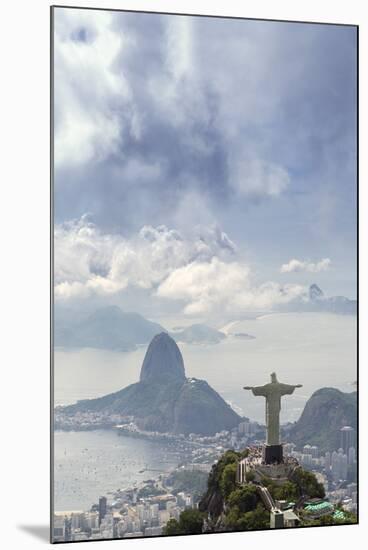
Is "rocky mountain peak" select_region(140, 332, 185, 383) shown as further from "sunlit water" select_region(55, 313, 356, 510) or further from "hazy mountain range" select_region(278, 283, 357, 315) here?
"hazy mountain range" select_region(278, 283, 357, 315)

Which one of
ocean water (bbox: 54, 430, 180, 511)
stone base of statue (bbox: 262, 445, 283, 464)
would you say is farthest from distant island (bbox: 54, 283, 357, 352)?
stone base of statue (bbox: 262, 445, 283, 464)

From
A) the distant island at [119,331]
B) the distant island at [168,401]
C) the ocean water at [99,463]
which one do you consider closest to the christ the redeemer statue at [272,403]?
the distant island at [168,401]

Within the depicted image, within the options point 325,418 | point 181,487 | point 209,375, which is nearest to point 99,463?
point 181,487

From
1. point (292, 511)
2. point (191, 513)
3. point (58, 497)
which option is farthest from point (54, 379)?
point (292, 511)

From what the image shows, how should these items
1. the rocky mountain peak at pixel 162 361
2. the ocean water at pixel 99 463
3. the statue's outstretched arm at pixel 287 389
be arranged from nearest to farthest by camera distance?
the ocean water at pixel 99 463 < the rocky mountain peak at pixel 162 361 < the statue's outstretched arm at pixel 287 389

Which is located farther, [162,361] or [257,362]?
[257,362]

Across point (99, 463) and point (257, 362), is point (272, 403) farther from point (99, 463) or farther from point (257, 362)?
point (99, 463)

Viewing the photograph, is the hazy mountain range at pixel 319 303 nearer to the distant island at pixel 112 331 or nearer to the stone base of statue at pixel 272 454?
the distant island at pixel 112 331
